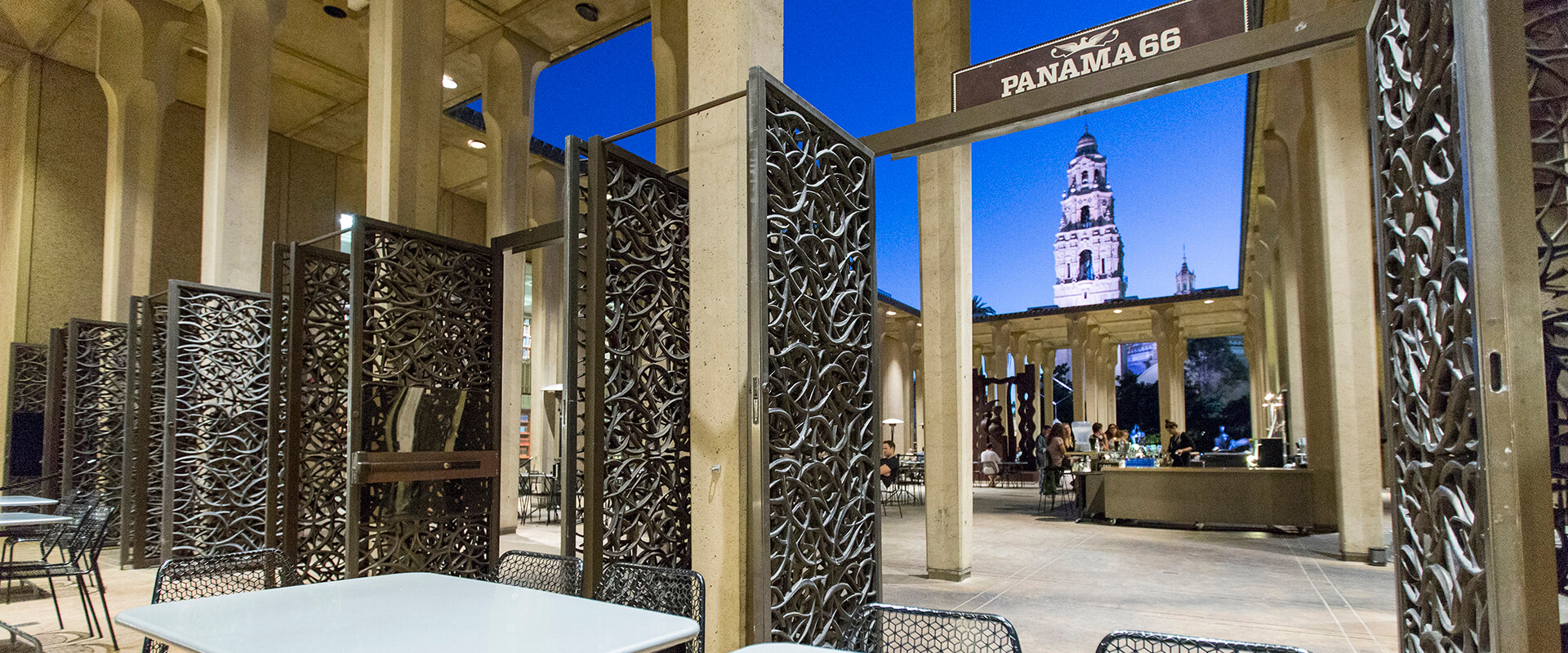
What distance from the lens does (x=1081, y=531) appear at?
440 inches

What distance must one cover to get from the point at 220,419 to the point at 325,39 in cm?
717

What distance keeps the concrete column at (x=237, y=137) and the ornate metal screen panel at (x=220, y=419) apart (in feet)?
2.75

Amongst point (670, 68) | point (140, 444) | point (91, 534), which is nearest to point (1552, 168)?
point (91, 534)

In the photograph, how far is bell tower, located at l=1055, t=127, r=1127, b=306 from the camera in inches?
2309

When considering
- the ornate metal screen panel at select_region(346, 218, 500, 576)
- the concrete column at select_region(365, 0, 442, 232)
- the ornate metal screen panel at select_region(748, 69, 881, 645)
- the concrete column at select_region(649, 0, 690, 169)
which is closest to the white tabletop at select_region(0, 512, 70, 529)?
the ornate metal screen panel at select_region(346, 218, 500, 576)

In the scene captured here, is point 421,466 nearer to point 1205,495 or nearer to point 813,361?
point 813,361

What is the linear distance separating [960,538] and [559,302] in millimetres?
13804

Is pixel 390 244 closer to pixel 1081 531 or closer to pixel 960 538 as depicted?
pixel 960 538

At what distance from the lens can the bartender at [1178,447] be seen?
46.6 ft

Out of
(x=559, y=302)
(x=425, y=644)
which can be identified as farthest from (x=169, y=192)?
(x=425, y=644)

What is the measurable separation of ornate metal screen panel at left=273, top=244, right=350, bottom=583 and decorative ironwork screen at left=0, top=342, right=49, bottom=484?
846 cm

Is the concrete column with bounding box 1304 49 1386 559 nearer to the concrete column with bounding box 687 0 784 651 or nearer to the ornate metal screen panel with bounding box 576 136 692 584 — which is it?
the concrete column with bounding box 687 0 784 651

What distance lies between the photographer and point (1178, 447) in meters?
16.3

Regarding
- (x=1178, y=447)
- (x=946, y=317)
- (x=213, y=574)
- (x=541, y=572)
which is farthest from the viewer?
(x=1178, y=447)
